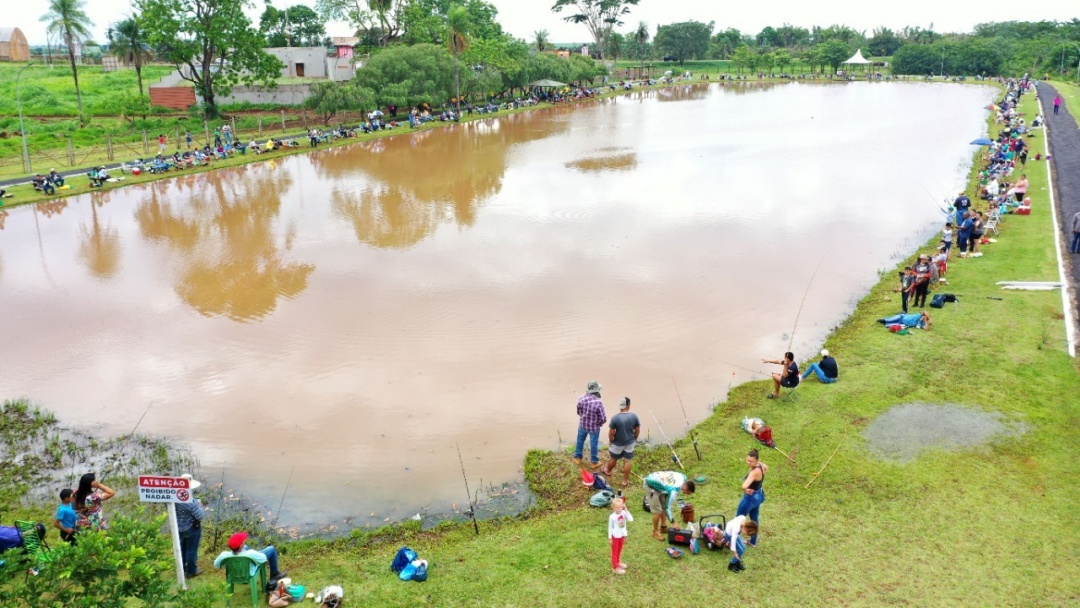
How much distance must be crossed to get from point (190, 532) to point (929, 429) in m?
10.1

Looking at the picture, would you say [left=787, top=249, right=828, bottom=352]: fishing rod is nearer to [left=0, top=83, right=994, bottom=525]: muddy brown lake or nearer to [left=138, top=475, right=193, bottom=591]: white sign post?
[left=0, top=83, right=994, bottom=525]: muddy brown lake

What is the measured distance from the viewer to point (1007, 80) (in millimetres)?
86625

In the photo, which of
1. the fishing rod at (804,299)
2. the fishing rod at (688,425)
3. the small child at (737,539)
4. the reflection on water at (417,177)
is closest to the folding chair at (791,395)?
the fishing rod at (688,425)

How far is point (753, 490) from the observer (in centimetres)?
895

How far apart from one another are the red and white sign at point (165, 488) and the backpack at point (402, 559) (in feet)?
7.64

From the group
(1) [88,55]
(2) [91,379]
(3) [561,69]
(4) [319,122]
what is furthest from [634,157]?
(1) [88,55]

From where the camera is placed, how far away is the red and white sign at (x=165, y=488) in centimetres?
807

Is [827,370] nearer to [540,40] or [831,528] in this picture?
[831,528]

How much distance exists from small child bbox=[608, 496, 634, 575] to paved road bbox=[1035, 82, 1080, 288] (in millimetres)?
14625

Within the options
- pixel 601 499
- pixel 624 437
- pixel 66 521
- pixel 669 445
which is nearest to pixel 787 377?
pixel 669 445

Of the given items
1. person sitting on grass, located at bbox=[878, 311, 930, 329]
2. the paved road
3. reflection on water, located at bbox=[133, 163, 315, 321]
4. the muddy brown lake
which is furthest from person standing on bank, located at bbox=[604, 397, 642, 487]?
the paved road

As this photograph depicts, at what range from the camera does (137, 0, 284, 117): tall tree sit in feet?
147

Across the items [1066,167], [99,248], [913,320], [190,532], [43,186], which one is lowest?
[190,532]

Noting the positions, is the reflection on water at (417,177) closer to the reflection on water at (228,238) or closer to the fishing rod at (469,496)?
the reflection on water at (228,238)
